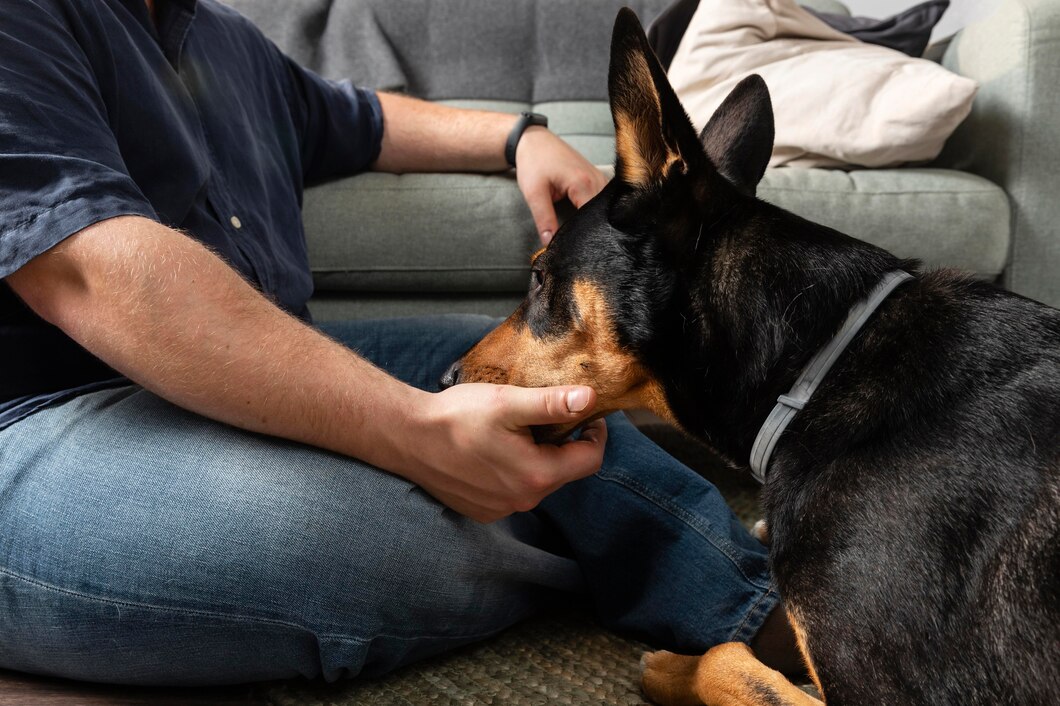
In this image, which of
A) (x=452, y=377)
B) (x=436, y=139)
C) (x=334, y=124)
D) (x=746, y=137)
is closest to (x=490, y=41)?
(x=436, y=139)

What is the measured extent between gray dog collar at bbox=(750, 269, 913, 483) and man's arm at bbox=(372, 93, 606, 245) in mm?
914

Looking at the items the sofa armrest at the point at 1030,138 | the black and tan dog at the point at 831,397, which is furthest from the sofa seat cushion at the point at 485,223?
the black and tan dog at the point at 831,397

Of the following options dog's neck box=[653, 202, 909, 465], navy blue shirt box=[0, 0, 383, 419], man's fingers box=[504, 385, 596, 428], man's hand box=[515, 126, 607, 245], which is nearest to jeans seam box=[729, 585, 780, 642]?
dog's neck box=[653, 202, 909, 465]

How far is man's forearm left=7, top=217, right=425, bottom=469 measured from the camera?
1.04 metres

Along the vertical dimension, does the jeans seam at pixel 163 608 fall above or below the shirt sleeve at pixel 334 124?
below

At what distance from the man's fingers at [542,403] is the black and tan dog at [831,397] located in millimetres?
143

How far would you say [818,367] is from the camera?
107 cm

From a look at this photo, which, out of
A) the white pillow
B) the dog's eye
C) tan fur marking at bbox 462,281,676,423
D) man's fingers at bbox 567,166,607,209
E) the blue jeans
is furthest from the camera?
the white pillow

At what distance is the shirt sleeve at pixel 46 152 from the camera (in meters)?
1.01

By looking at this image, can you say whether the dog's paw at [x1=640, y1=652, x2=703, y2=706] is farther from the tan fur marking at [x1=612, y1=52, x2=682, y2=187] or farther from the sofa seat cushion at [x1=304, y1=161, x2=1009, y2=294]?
the sofa seat cushion at [x1=304, y1=161, x2=1009, y2=294]

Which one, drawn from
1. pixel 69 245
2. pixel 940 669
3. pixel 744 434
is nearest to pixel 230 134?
pixel 69 245

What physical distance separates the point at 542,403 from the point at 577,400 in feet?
0.15

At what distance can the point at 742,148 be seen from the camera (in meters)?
1.37

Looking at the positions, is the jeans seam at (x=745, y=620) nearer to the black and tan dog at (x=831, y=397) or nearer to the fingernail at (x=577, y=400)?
the black and tan dog at (x=831, y=397)
